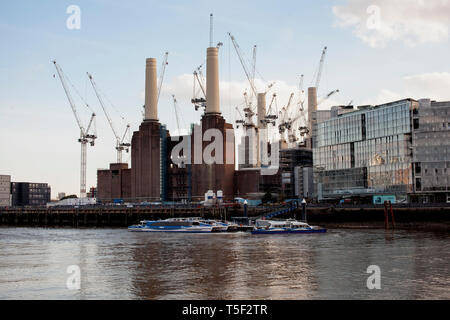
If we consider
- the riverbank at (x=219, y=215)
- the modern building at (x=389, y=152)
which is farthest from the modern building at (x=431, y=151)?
the riverbank at (x=219, y=215)

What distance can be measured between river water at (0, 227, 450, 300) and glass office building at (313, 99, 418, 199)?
7351cm

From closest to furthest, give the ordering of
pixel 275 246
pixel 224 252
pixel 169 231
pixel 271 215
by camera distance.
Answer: pixel 224 252
pixel 275 246
pixel 169 231
pixel 271 215

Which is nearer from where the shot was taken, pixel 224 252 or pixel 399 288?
pixel 399 288

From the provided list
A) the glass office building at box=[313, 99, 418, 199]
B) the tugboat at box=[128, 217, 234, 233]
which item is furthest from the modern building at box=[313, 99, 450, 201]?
the tugboat at box=[128, 217, 234, 233]

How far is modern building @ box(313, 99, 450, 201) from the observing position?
137625 millimetres

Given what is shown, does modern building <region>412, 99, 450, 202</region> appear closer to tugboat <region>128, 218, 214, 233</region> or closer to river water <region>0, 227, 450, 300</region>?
tugboat <region>128, 218, 214, 233</region>

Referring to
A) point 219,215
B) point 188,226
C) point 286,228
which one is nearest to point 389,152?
point 219,215

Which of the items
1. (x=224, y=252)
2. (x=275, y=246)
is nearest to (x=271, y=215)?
(x=275, y=246)

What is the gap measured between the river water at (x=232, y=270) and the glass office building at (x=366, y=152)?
241 feet

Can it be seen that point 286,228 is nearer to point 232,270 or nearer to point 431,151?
point 232,270

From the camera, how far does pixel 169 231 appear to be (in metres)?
102
